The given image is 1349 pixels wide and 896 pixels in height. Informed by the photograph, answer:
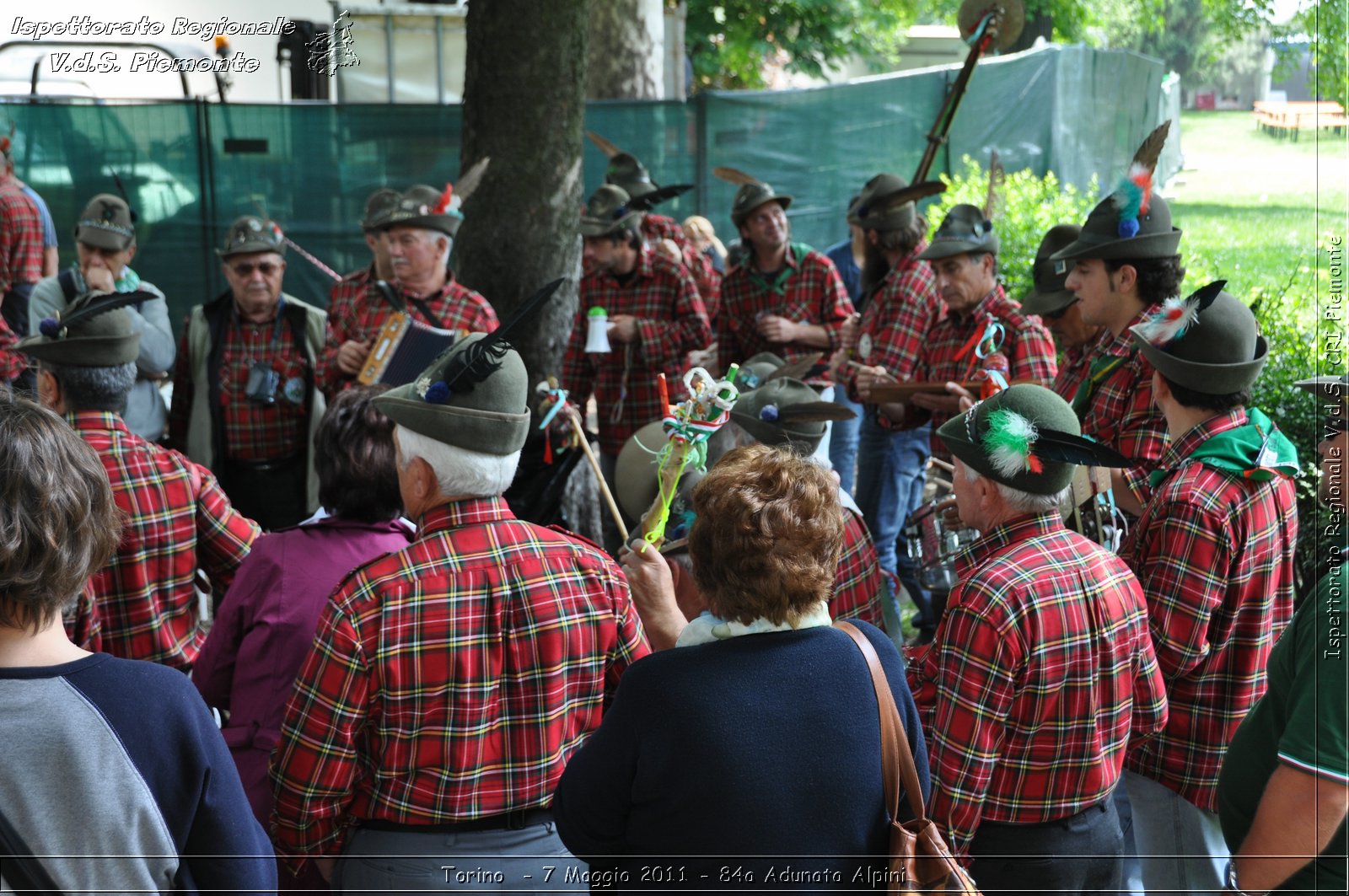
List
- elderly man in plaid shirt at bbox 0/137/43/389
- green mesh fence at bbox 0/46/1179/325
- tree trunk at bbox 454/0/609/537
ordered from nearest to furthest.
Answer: tree trunk at bbox 454/0/609/537
elderly man in plaid shirt at bbox 0/137/43/389
green mesh fence at bbox 0/46/1179/325

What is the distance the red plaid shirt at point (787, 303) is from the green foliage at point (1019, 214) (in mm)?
1438

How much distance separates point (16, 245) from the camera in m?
7.84

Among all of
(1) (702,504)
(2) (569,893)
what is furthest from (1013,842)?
(1) (702,504)

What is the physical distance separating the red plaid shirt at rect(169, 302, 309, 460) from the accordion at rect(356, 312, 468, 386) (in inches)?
16.8

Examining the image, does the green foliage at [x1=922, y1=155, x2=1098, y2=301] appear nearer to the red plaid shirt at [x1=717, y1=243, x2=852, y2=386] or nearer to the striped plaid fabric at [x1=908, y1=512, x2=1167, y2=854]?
the red plaid shirt at [x1=717, y1=243, x2=852, y2=386]

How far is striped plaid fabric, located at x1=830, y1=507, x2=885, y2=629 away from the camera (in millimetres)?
3379

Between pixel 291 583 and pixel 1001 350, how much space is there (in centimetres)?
346

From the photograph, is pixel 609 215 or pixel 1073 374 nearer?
pixel 1073 374

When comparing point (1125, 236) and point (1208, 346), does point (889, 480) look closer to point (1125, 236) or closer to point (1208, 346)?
point (1125, 236)

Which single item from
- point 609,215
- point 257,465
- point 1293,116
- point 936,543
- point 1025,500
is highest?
point 1293,116

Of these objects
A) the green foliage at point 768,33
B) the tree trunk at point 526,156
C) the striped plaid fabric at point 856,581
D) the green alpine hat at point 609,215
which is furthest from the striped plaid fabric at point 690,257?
the green foliage at point 768,33

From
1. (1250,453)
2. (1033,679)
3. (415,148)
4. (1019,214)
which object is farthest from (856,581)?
(415,148)

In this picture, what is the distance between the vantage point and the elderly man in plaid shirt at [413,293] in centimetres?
558

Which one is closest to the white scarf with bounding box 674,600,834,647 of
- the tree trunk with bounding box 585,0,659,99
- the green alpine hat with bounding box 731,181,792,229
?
the green alpine hat with bounding box 731,181,792,229
